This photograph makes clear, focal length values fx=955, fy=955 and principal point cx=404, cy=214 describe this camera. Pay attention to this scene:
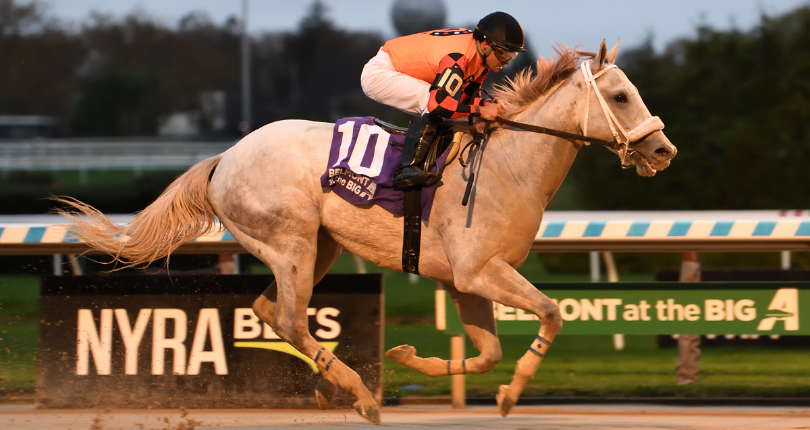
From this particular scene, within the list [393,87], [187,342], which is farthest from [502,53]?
[187,342]

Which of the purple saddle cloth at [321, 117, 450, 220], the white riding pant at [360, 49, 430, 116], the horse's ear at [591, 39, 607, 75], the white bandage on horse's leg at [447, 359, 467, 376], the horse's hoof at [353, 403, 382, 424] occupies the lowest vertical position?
the horse's hoof at [353, 403, 382, 424]

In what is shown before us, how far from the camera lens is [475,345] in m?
4.53

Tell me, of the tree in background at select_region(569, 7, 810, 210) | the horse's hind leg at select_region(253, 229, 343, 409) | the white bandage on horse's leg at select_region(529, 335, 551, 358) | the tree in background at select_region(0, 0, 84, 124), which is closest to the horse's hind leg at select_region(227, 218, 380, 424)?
the horse's hind leg at select_region(253, 229, 343, 409)

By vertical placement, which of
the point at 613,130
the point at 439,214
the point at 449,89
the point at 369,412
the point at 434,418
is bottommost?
the point at 434,418

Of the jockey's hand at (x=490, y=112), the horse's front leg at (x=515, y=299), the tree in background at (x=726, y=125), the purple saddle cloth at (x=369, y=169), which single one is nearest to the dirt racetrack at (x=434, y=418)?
the horse's front leg at (x=515, y=299)

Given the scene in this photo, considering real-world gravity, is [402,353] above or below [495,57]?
below

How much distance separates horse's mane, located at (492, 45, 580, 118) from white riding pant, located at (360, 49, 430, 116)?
0.41 metres

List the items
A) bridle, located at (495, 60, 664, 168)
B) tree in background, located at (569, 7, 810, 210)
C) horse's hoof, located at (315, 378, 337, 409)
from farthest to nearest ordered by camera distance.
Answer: tree in background, located at (569, 7, 810, 210), horse's hoof, located at (315, 378, 337, 409), bridle, located at (495, 60, 664, 168)

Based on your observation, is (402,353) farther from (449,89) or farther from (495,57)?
(495,57)

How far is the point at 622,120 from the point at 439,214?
0.92m

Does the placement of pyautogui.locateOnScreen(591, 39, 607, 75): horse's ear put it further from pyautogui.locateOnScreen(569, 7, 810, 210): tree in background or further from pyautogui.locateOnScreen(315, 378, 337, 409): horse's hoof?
pyautogui.locateOnScreen(569, 7, 810, 210): tree in background

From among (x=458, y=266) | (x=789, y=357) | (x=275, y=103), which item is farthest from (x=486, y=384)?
(x=275, y=103)

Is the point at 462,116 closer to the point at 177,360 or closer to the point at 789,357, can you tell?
the point at 177,360

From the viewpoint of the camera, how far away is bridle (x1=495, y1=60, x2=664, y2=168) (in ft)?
13.7
